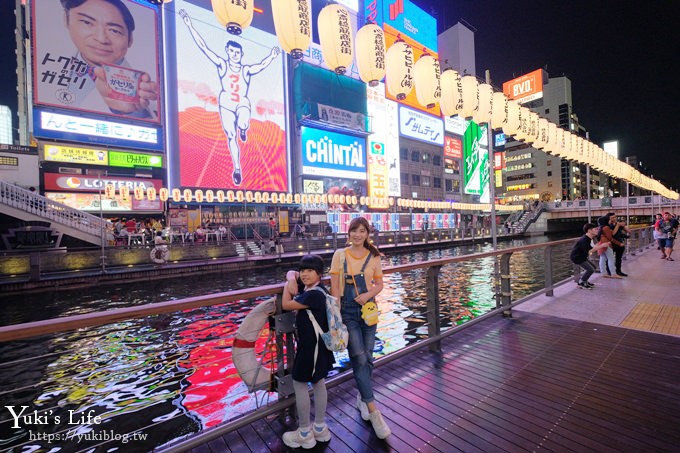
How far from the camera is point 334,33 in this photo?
10438 millimetres

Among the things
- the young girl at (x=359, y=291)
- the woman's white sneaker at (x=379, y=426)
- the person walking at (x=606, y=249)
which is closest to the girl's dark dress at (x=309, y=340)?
the young girl at (x=359, y=291)

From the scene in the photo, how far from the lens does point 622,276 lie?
9383mm

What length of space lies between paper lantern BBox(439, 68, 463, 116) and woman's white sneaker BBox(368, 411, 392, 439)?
1226 centimetres

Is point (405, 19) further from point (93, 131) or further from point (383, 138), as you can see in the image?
point (93, 131)

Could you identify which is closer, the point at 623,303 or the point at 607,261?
the point at 623,303

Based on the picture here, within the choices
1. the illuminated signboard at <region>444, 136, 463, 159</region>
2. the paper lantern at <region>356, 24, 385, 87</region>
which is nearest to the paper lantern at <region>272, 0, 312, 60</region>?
the paper lantern at <region>356, 24, 385, 87</region>

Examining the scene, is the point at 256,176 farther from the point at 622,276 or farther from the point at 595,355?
the point at 595,355

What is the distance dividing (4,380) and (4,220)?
735 inches

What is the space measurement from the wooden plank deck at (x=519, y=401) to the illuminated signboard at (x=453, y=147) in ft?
196

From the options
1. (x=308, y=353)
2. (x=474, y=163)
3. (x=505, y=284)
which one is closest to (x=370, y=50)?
(x=505, y=284)

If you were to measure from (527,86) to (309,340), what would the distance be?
309ft

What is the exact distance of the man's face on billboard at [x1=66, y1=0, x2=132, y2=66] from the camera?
2538cm

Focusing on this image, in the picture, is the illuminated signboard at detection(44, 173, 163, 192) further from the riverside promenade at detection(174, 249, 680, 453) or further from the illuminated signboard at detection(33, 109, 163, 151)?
the riverside promenade at detection(174, 249, 680, 453)

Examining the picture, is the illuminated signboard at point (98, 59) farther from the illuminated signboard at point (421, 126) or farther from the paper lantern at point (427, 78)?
the illuminated signboard at point (421, 126)
